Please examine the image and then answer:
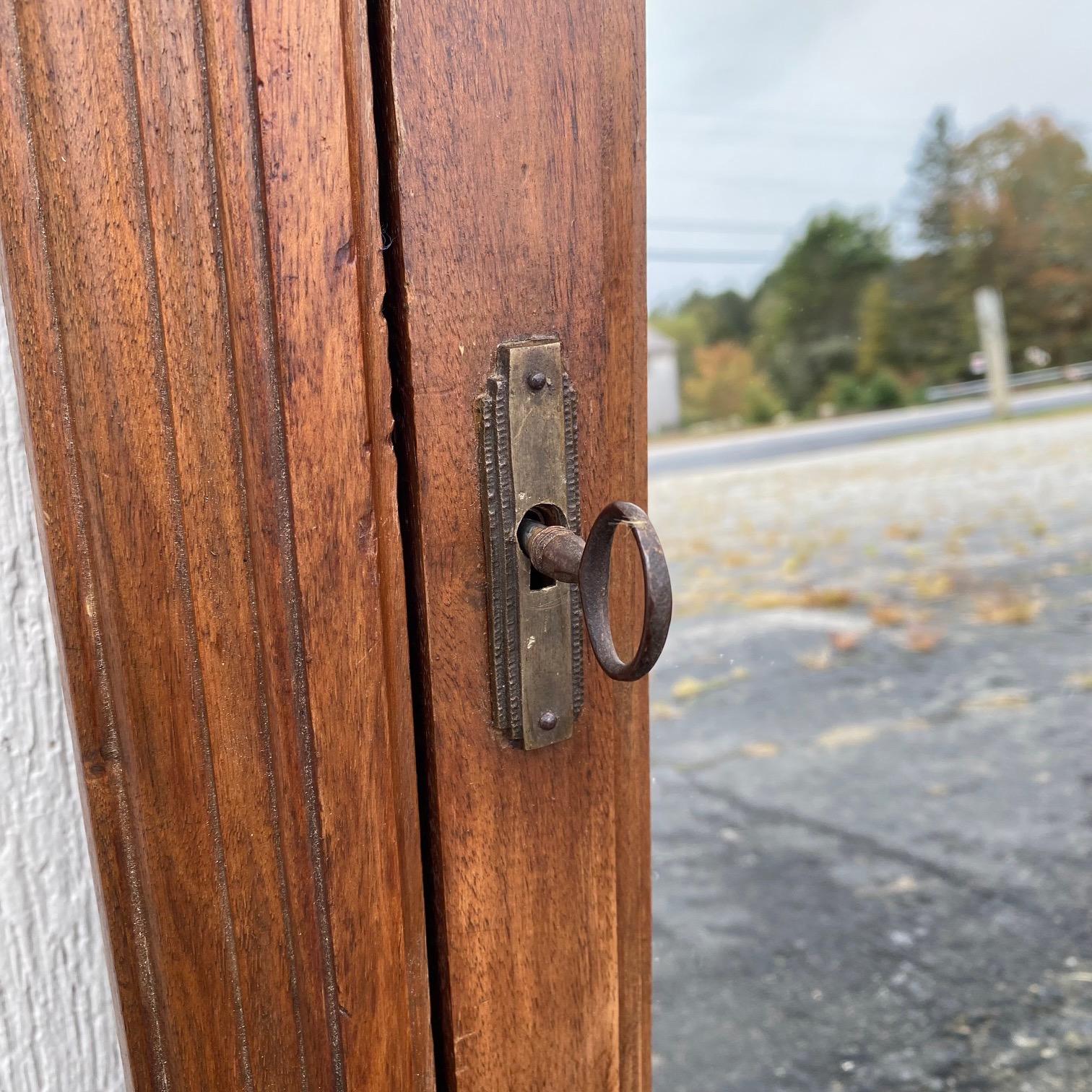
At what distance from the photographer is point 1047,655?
2584mm

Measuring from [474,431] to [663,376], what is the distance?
2224 mm

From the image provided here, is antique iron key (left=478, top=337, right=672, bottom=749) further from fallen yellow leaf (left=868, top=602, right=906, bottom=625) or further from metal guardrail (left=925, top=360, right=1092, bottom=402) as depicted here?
metal guardrail (left=925, top=360, right=1092, bottom=402)

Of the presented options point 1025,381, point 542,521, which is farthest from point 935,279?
point 542,521

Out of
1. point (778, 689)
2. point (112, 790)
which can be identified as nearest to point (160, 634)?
point (112, 790)

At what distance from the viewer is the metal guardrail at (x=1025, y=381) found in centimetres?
386

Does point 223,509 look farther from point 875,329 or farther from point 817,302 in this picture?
point 875,329

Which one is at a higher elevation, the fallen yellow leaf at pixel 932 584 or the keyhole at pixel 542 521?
the keyhole at pixel 542 521

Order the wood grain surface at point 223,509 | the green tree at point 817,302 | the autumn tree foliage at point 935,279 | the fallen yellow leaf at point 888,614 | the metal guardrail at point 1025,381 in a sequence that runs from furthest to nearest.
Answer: the metal guardrail at point 1025,381 < the fallen yellow leaf at point 888,614 < the autumn tree foliage at point 935,279 < the green tree at point 817,302 < the wood grain surface at point 223,509

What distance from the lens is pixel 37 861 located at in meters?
0.37

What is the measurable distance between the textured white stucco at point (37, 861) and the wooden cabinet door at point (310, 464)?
0.04 ft

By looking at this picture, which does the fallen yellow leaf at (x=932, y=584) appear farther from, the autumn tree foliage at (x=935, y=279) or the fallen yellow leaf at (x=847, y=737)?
the fallen yellow leaf at (x=847, y=737)

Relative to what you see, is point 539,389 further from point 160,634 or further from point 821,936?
point 821,936

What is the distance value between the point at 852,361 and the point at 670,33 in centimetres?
231

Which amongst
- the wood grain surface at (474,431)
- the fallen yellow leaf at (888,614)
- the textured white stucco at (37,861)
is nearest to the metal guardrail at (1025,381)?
the fallen yellow leaf at (888,614)
